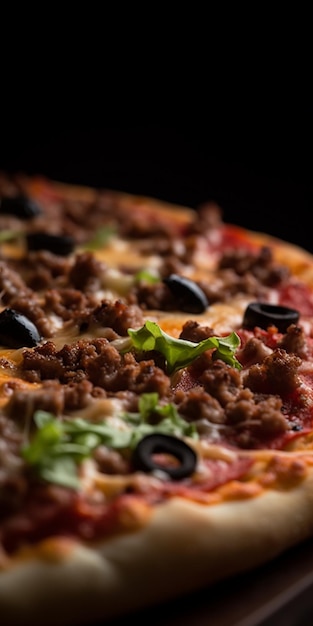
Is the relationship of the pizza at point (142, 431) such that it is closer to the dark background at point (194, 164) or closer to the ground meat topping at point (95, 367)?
the ground meat topping at point (95, 367)

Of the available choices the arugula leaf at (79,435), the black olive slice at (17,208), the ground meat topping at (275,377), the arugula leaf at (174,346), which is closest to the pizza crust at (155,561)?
the arugula leaf at (79,435)

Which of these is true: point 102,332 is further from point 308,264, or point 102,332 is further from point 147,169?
point 147,169

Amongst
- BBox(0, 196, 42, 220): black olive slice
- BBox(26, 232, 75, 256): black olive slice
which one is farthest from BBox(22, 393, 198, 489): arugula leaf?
BBox(0, 196, 42, 220): black olive slice

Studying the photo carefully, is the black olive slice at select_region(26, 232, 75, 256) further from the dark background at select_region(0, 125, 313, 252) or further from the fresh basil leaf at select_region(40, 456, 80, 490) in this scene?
the dark background at select_region(0, 125, 313, 252)

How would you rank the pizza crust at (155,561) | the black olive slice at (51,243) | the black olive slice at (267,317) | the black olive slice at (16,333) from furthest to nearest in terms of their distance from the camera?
the black olive slice at (51,243)
the black olive slice at (267,317)
the black olive slice at (16,333)
the pizza crust at (155,561)

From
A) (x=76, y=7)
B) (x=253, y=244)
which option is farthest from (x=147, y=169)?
(x=253, y=244)

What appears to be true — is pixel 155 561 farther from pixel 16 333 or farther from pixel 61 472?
pixel 16 333

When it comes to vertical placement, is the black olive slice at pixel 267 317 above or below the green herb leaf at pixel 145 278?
below

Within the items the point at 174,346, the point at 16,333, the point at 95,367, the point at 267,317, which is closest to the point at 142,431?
the point at 95,367
